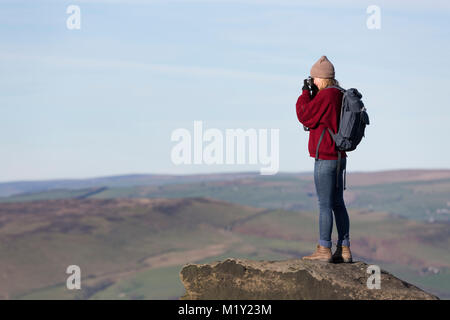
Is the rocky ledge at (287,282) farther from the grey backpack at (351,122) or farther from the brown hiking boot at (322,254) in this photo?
the grey backpack at (351,122)

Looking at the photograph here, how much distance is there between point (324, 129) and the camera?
46.6 ft

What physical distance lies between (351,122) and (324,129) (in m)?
0.63

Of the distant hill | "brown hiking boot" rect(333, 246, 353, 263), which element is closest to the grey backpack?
"brown hiking boot" rect(333, 246, 353, 263)

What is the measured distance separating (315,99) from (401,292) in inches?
161

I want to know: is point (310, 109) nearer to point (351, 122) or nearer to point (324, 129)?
point (324, 129)

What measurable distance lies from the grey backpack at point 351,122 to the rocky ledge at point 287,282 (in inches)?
99.6

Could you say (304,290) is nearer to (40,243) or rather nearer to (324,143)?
(324,143)

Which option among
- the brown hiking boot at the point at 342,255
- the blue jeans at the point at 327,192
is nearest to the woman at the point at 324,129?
the blue jeans at the point at 327,192

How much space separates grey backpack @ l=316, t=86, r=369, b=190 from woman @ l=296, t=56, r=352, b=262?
0.60 feet

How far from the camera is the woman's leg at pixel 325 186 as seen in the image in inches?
558

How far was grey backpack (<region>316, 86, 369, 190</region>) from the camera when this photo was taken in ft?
45.2

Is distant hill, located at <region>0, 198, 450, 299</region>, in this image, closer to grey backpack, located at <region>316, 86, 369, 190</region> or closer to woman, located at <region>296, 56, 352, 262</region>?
woman, located at <region>296, 56, 352, 262</region>

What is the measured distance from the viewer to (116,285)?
155000mm

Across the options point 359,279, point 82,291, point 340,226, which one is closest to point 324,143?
point 340,226
